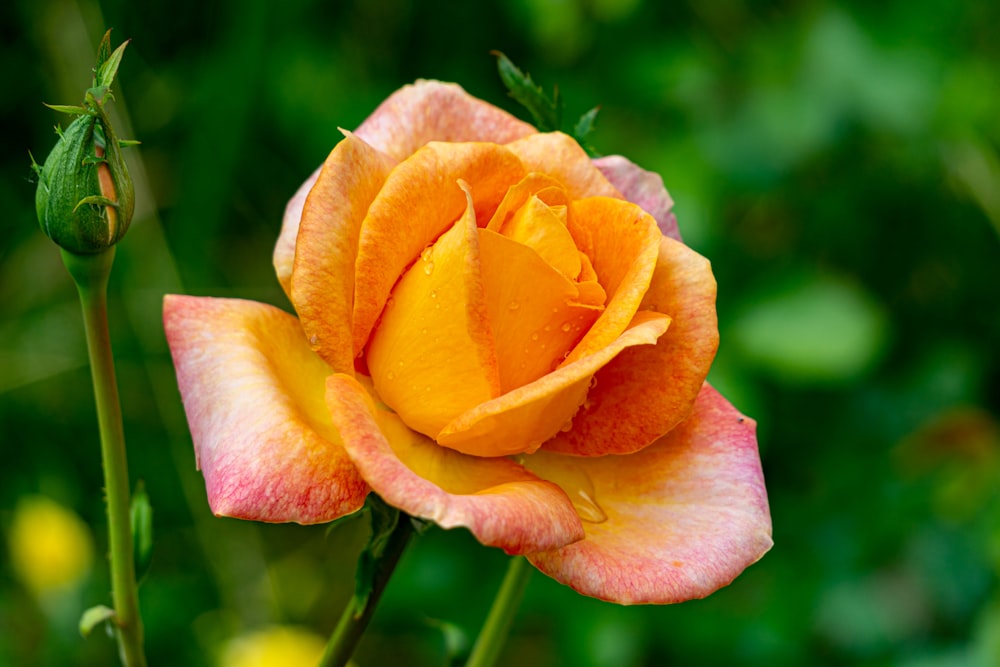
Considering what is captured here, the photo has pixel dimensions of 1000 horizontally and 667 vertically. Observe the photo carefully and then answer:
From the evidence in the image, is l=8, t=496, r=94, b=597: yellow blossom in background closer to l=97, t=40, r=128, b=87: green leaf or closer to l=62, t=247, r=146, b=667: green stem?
l=62, t=247, r=146, b=667: green stem

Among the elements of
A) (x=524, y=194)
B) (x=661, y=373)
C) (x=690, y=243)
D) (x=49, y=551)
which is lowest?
(x=49, y=551)

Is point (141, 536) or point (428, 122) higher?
point (428, 122)

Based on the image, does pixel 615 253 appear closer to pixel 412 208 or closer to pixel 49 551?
pixel 412 208

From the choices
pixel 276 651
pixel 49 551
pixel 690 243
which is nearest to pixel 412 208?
pixel 690 243

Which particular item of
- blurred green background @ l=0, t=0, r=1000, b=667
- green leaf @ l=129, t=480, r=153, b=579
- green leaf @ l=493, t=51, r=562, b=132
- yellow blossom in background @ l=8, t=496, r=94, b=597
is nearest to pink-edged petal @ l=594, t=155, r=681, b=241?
green leaf @ l=493, t=51, r=562, b=132

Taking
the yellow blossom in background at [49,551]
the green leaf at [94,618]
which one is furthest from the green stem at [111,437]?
the yellow blossom in background at [49,551]

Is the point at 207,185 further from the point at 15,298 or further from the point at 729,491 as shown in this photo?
the point at 729,491
